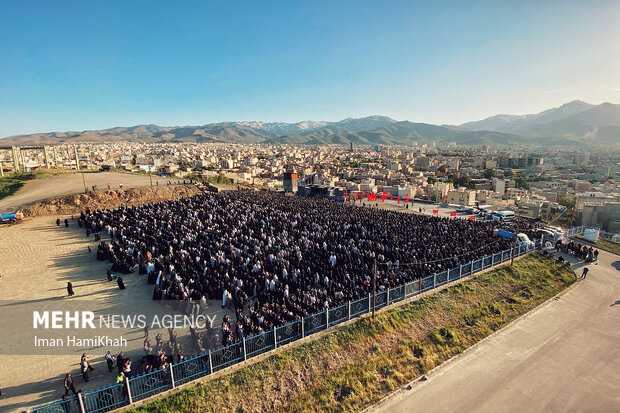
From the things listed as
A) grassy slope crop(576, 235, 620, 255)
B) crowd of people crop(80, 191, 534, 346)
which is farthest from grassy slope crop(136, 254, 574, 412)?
grassy slope crop(576, 235, 620, 255)

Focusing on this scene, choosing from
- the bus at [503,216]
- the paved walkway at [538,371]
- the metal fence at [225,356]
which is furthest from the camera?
the bus at [503,216]

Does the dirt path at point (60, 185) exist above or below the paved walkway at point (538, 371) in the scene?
above

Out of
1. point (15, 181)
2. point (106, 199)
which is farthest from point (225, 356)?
point (15, 181)

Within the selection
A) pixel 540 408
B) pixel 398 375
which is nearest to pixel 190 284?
pixel 398 375

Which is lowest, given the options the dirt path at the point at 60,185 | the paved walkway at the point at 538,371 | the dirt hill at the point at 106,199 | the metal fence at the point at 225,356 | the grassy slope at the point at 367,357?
the paved walkway at the point at 538,371

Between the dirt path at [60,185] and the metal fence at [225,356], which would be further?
the dirt path at [60,185]

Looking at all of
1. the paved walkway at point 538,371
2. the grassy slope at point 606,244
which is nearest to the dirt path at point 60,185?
the paved walkway at point 538,371

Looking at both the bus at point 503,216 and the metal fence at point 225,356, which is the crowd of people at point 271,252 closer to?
the metal fence at point 225,356
